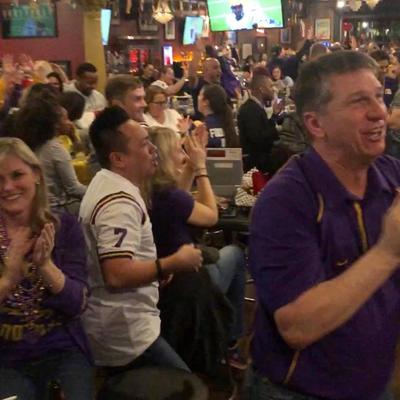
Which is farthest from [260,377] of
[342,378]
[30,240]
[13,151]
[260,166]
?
[260,166]

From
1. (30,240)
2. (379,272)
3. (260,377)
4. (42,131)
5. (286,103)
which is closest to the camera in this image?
(379,272)

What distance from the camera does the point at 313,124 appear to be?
1262 millimetres

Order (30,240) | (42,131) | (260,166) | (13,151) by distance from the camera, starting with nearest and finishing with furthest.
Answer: (30,240) → (13,151) → (42,131) → (260,166)

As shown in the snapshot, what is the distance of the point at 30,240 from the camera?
6.15ft

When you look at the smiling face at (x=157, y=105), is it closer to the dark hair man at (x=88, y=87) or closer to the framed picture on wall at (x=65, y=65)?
the dark hair man at (x=88, y=87)

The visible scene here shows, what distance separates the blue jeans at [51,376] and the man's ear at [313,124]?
1.08m

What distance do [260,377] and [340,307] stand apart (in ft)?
1.08

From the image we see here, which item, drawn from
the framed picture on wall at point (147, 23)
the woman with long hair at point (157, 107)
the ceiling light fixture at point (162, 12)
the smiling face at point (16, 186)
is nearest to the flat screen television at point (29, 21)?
the ceiling light fixture at point (162, 12)

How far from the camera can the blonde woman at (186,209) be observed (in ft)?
8.27

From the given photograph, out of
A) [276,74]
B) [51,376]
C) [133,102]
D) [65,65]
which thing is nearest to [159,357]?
[51,376]

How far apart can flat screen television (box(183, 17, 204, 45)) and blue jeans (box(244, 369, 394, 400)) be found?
45.6 ft

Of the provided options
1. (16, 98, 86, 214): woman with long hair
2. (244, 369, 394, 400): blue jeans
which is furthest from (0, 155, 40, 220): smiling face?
(16, 98, 86, 214): woman with long hair

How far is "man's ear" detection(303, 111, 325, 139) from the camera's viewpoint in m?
1.25

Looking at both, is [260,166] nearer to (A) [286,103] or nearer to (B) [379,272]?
(A) [286,103]
